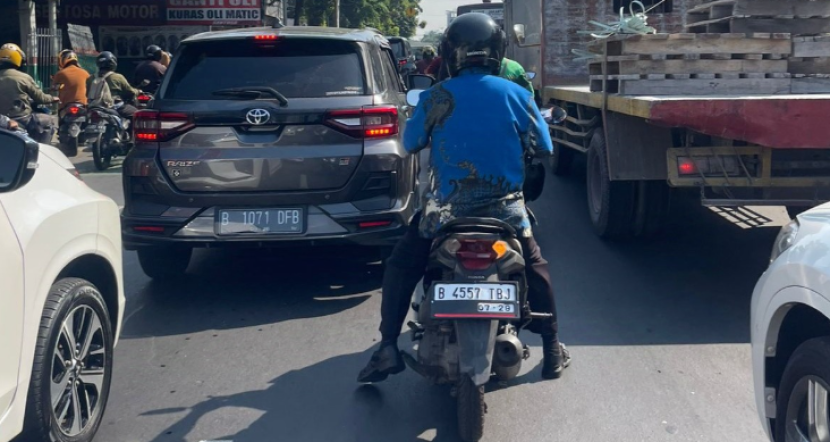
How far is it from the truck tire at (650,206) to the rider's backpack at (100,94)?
345 inches

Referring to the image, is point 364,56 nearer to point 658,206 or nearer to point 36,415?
point 658,206

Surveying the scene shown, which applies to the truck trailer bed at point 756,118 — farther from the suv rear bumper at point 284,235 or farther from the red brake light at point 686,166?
the suv rear bumper at point 284,235

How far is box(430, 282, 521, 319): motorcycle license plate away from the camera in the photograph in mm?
3947

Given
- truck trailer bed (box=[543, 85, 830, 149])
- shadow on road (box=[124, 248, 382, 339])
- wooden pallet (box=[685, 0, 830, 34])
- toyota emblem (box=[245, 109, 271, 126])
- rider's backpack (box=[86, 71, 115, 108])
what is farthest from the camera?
rider's backpack (box=[86, 71, 115, 108])

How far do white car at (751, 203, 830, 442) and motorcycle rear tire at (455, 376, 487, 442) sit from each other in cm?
109

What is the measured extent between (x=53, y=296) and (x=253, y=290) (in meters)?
2.99

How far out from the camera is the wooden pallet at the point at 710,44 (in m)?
6.45

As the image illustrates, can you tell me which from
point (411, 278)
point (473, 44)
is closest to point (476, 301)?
point (411, 278)

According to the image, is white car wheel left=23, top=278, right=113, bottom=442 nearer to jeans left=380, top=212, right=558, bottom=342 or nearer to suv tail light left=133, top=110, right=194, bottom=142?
jeans left=380, top=212, right=558, bottom=342

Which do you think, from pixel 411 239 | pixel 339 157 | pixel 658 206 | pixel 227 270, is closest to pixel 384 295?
pixel 411 239

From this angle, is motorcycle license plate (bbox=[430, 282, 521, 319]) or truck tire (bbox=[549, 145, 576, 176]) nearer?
motorcycle license plate (bbox=[430, 282, 521, 319])

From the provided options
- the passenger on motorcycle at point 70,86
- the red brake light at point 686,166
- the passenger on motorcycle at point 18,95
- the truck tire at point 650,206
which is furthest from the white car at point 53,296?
the passenger on motorcycle at point 70,86

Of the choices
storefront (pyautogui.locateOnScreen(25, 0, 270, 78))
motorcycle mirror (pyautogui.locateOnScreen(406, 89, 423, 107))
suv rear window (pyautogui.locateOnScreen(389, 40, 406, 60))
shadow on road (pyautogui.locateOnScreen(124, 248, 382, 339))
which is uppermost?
storefront (pyautogui.locateOnScreen(25, 0, 270, 78))

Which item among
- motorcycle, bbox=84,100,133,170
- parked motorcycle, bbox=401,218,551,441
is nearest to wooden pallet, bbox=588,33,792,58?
parked motorcycle, bbox=401,218,551,441
